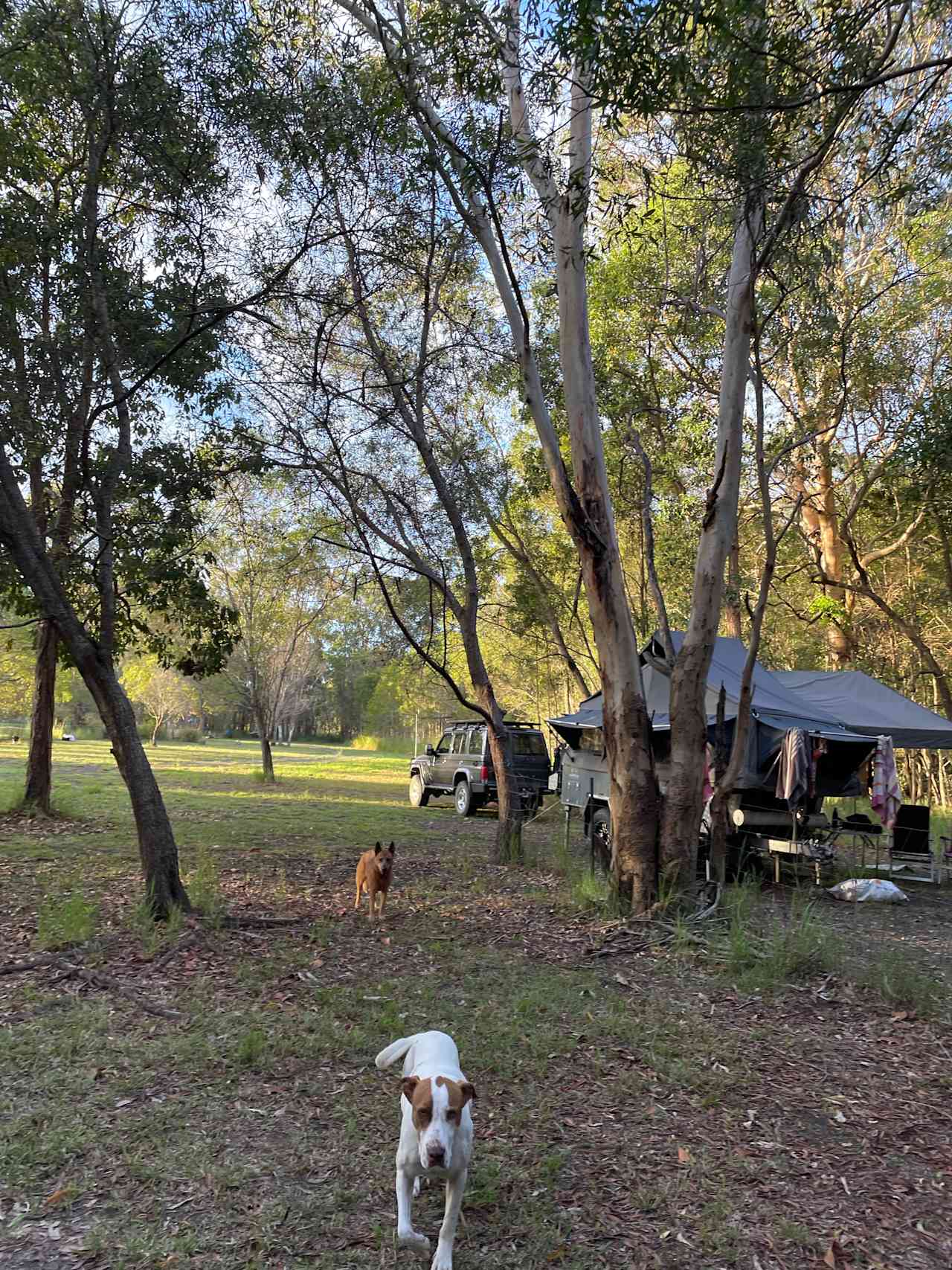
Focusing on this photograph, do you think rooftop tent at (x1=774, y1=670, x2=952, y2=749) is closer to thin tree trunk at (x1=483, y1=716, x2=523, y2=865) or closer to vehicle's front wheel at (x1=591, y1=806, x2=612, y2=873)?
vehicle's front wheel at (x1=591, y1=806, x2=612, y2=873)

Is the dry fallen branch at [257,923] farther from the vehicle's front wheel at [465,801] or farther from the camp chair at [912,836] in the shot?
the vehicle's front wheel at [465,801]

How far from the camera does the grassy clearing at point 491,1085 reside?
3.07 meters

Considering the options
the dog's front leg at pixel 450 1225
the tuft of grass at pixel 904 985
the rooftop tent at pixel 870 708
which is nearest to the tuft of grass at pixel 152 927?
the dog's front leg at pixel 450 1225

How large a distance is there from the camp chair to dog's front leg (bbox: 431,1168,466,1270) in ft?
31.0

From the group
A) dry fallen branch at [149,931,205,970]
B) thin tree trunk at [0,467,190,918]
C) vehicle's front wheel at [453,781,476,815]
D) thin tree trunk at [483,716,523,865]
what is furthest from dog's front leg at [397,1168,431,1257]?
vehicle's front wheel at [453,781,476,815]

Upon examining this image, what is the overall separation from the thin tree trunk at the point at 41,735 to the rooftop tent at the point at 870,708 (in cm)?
1160

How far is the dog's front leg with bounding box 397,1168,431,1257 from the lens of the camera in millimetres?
2855

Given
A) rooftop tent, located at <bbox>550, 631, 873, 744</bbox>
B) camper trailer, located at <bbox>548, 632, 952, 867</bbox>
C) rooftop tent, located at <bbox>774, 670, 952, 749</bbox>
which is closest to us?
camper trailer, located at <bbox>548, 632, 952, 867</bbox>

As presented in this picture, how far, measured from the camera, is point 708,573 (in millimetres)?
7574

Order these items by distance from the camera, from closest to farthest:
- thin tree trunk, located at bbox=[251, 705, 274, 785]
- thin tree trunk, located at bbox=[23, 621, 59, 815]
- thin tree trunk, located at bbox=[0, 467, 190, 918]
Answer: thin tree trunk, located at bbox=[0, 467, 190, 918] → thin tree trunk, located at bbox=[23, 621, 59, 815] → thin tree trunk, located at bbox=[251, 705, 274, 785]

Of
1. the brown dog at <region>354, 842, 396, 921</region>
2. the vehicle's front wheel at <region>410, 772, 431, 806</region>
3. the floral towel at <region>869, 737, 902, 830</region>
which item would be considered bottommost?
the vehicle's front wheel at <region>410, 772, 431, 806</region>

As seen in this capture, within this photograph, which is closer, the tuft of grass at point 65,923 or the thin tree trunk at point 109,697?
the tuft of grass at point 65,923

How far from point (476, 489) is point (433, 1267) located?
Result: 11.4 meters

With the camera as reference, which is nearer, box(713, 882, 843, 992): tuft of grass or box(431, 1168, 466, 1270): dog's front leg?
box(431, 1168, 466, 1270): dog's front leg
